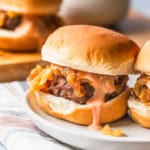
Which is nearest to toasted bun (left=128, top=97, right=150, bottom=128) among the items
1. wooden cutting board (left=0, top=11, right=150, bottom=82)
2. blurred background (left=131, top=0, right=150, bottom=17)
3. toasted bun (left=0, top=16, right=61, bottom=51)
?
wooden cutting board (left=0, top=11, right=150, bottom=82)

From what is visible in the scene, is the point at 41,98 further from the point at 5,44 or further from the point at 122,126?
the point at 5,44

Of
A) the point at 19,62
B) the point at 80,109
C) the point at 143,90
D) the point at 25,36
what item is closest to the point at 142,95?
the point at 143,90

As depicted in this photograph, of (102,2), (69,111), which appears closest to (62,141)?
(69,111)

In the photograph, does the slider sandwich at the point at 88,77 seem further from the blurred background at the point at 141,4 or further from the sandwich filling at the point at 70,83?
the blurred background at the point at 141,4

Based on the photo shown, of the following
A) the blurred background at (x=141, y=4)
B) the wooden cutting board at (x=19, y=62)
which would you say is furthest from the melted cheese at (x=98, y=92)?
the blurred background at (x=141, y=4)

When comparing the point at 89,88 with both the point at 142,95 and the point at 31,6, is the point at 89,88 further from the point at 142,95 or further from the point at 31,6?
the point at 31,6
